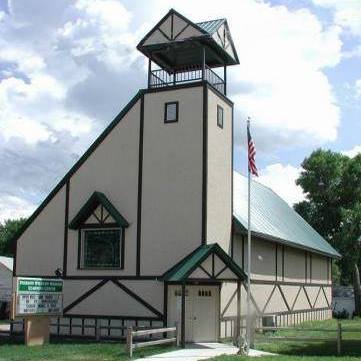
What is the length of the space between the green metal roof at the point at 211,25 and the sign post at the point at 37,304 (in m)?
12.0

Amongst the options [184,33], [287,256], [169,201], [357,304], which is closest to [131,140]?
[169,201]

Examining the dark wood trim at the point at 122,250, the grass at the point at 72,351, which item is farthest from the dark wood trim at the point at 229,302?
the dark wood trim at the point at 122,250

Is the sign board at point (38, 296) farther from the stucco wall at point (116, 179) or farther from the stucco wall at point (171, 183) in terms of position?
the stucco wall at point (171, 183)

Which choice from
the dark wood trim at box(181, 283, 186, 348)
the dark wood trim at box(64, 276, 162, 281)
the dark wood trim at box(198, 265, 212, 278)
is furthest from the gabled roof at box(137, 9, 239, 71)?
the dark wood trim at box(181, 283, 186, 348)

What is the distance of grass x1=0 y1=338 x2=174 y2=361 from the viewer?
68.5 feet

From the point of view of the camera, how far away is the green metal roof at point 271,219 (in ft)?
101

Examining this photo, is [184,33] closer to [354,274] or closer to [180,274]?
[180,274]

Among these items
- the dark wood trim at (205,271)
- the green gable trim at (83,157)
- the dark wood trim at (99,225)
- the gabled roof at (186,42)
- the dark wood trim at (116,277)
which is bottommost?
the dark wood trim at (116,277)

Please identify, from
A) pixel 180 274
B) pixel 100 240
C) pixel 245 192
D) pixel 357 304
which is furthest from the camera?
pixel 357 304

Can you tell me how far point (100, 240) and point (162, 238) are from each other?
9.97 feet

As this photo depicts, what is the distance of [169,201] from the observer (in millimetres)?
27031

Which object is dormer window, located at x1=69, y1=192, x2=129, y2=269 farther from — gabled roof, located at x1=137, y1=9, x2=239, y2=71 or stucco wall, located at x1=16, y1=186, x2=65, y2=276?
gabled roof, located at x1=137, y1=9, x2=239, y2=71

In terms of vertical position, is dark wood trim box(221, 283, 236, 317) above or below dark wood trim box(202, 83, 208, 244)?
below

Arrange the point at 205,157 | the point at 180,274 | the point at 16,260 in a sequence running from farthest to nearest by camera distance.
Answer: the point at 16,260 < the point at 205,157 < the point at 180,274
